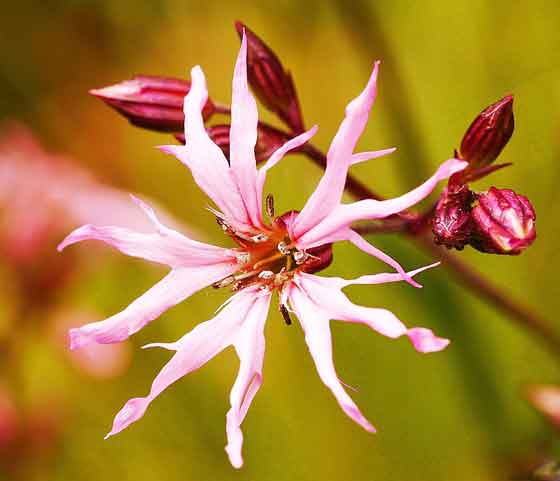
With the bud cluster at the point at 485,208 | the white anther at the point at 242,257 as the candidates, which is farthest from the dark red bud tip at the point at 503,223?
the white anther at the point at 242,257

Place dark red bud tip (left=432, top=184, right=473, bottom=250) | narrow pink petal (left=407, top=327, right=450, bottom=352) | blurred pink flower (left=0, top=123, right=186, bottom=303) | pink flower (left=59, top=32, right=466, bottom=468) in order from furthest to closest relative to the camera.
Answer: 1. blurred pink flower (left=0, top=123, right=186, bottom=303)
2. dark red bud tip (left=432, top=184, right=473, bottom=250)
3. pink flower (left=59, top=32, right=466, bottom=468)
4. narrow pink petal (left=407, top=327, right=450, bottom=352)

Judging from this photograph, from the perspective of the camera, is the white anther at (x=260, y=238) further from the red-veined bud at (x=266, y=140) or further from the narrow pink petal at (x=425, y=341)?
the narrow pink petal at (x=425, y=341)

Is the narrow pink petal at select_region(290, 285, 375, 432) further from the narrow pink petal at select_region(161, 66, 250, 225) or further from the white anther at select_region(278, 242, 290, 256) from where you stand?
the narrow pink petal at select_region(161, 66, 250, 225)

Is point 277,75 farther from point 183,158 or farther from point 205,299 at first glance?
point 205,299

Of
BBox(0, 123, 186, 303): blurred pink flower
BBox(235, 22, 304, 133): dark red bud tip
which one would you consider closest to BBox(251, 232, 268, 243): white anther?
BBox(235, 22, 304, 133): dark red bud tip

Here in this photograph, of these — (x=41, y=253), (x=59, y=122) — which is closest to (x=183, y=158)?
(x=41, y=253)

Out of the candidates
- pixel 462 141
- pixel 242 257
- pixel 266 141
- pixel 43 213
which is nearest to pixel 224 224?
pixel 242 257
